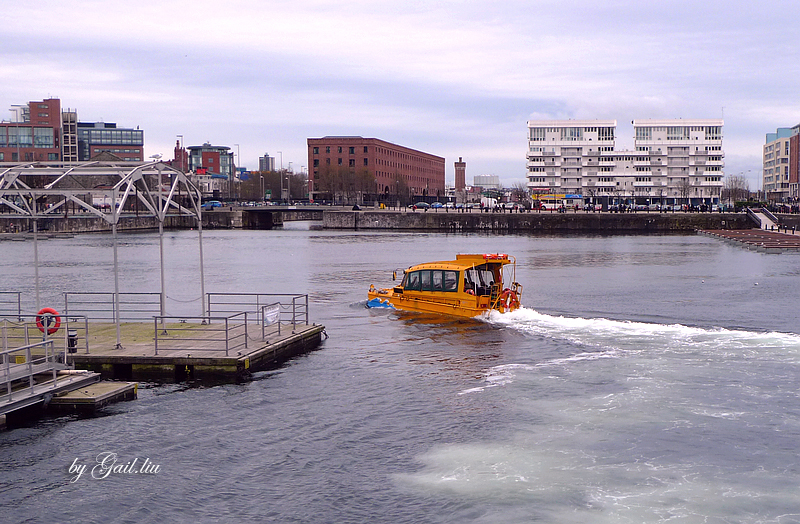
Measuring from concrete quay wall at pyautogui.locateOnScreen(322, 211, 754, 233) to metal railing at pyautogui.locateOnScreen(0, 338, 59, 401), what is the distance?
118687mm

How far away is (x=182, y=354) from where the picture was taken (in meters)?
24.2

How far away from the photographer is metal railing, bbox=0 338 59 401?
19.3 m

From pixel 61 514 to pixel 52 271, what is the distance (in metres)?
53.0

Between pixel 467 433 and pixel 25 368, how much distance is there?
457 inches

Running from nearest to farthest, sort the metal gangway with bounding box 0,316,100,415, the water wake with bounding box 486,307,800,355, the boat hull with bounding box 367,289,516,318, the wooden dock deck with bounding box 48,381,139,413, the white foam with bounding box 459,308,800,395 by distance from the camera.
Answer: the metal gangway with bounding box 0,316,100,415
the wooden dock deck with bounding box 48,381,139,413
the white foam with bounding box 459,308,800,395
the water wake with bounding box 486,307,800,355
the boat hull with bounding box 367,289,516,318

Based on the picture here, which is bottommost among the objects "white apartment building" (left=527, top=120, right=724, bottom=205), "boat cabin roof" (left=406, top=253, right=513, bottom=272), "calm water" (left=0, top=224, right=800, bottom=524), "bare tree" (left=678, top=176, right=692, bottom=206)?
"calm water" (left=0, top=224, right=800, bottom=524)

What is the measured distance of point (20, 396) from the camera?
19.5m

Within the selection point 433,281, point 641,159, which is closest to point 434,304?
point 433,281

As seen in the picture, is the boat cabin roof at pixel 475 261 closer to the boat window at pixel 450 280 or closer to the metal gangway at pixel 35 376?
the boat window at pixel 450 280

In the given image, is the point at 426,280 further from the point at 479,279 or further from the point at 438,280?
the point at 479,279

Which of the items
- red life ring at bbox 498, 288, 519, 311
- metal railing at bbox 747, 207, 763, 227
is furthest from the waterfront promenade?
red life ring at bbox 498, 288, 519, 311

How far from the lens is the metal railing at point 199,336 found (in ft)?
81.9

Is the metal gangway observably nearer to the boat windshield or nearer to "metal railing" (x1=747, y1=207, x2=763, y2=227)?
the boat windshield

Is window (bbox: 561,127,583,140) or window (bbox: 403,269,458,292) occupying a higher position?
window (bbox: 561,127,583,140)
